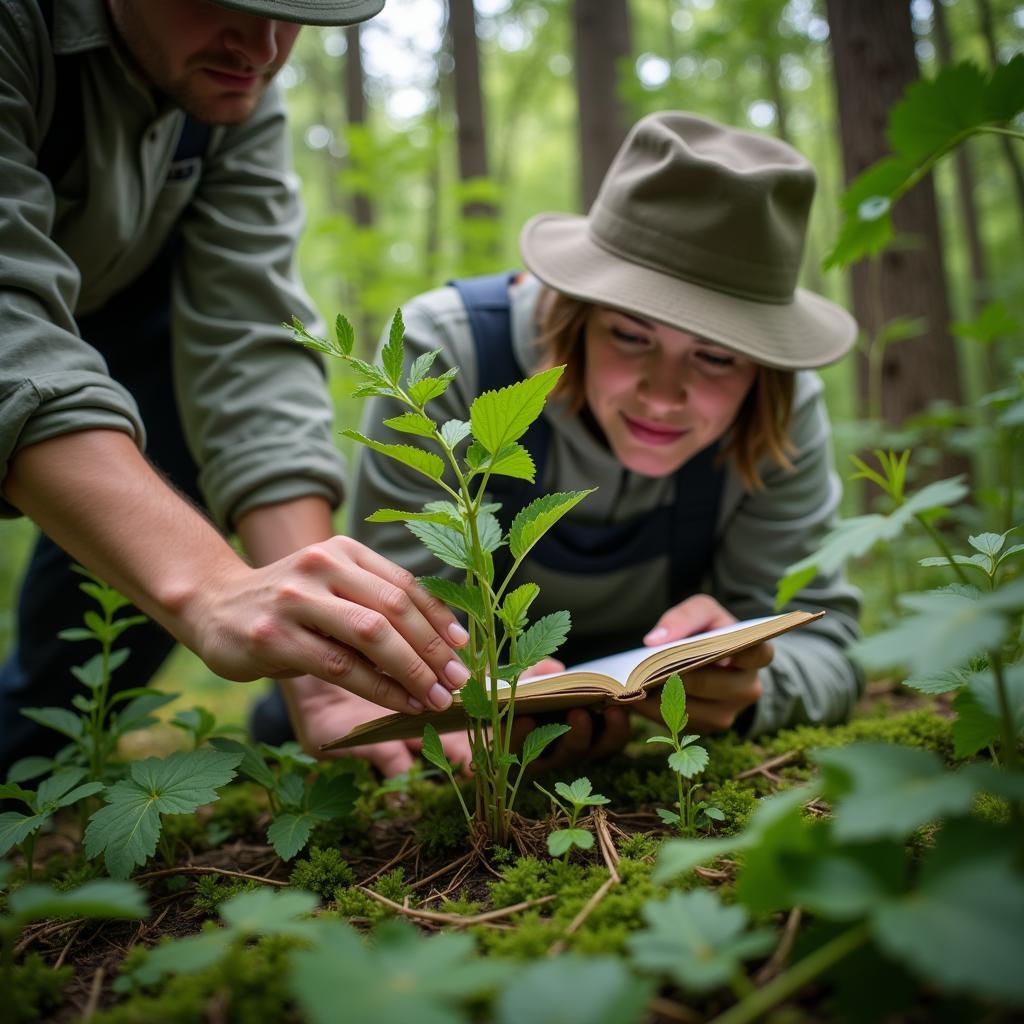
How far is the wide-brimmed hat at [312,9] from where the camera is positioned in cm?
156

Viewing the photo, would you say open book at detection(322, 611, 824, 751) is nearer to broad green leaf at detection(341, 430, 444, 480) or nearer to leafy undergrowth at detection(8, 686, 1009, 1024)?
leafy undergrowth at detection(8, 686, 1009, 1024)

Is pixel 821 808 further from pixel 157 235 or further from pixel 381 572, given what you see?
pixel 157 235

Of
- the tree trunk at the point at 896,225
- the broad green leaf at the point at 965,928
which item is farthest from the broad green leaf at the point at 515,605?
the tree trunk at the point at 896,225

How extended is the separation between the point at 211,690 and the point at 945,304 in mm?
5399

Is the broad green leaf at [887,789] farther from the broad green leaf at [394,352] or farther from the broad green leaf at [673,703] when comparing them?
the broad green leaf at [394,352]

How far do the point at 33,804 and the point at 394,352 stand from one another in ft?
3.35

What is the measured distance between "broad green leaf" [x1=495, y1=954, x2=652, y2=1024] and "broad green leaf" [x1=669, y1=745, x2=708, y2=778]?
537 mm

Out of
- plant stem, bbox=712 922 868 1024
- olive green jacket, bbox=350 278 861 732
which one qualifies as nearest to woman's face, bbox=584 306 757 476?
olive green jacket, bbox=350 278 861 732

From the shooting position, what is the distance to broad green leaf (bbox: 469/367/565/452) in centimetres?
104

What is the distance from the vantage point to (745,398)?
2.46 metres

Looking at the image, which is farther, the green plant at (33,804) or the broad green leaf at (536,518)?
the green plant at (33,804)

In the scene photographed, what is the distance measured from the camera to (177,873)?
1.40 m

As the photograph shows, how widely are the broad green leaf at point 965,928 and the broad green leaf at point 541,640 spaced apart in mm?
628

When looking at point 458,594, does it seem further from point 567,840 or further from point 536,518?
point 567,840
